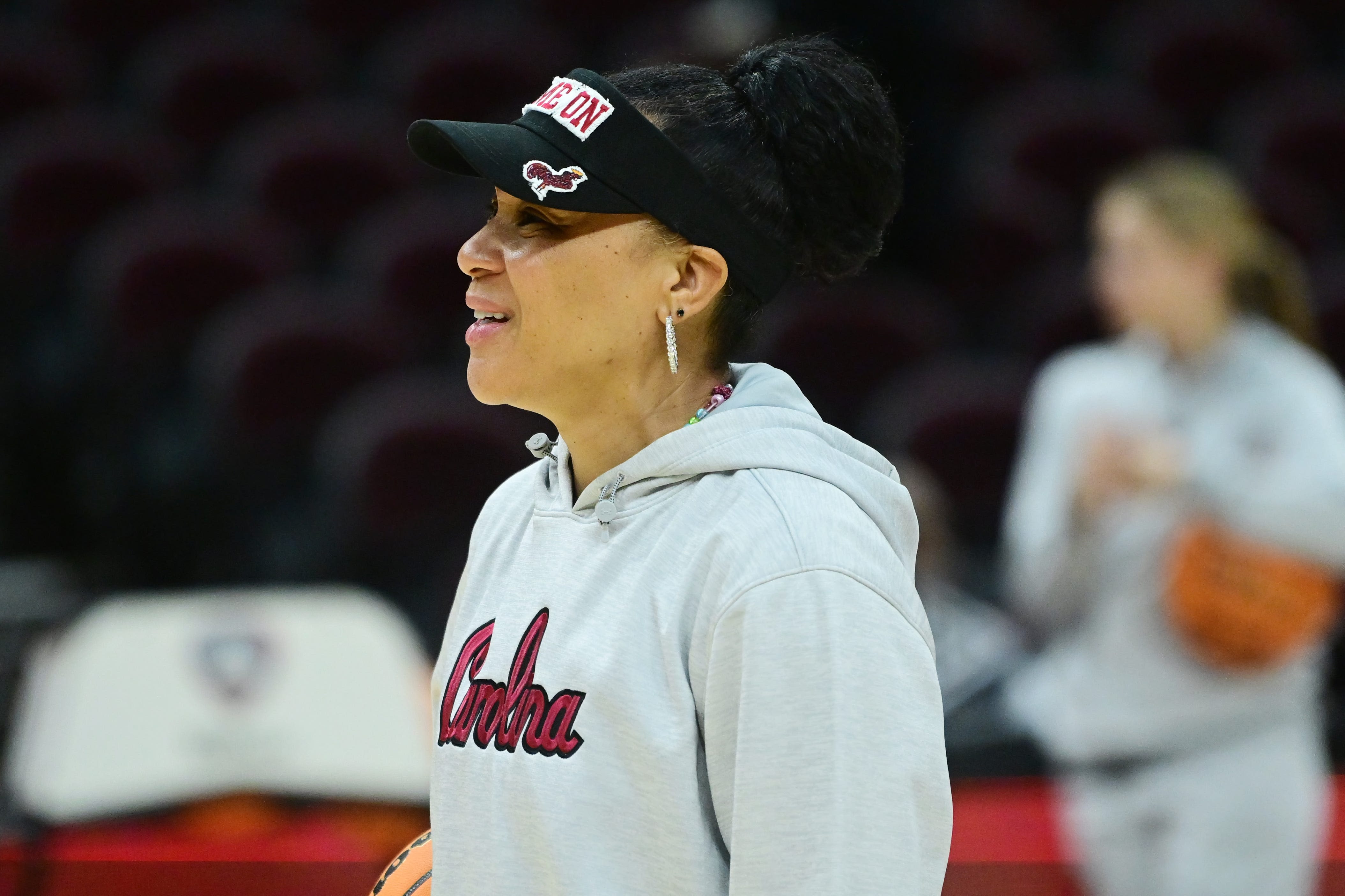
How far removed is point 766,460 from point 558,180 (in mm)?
258

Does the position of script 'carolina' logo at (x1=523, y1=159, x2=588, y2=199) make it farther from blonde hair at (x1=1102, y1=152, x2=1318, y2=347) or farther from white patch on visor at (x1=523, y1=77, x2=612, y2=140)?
blonde hair at (x1=1102, y1=152, x2=1318, y2=347)

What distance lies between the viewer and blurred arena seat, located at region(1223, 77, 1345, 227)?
5945mm

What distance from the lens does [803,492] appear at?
1170mm

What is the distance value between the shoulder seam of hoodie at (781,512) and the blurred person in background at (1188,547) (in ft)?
5.92

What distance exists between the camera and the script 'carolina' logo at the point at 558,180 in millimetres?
1192

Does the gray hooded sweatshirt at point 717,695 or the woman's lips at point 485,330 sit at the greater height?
the woman's lips at point 485,330

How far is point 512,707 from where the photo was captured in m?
1.22

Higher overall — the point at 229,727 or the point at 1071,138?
the point at 1071,138

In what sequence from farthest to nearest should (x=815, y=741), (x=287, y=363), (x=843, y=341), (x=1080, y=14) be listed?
(x=1080, y=14)
(x=843, y=341)
(x=287, y=363)
(x=815, y=741)

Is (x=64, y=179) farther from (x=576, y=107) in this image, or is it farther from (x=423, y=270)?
(x=576, y=107)

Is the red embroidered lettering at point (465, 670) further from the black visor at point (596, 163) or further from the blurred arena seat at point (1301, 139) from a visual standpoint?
the blurred arena seat at point (1301, 139)

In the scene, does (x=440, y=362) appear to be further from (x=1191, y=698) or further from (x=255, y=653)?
(x=1191, y=698)

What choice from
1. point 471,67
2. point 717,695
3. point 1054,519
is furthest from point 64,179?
point 717,695

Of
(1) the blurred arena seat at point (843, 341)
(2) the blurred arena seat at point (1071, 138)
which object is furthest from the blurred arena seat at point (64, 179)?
(2) the blurred arena seat at point (1071, 138)
